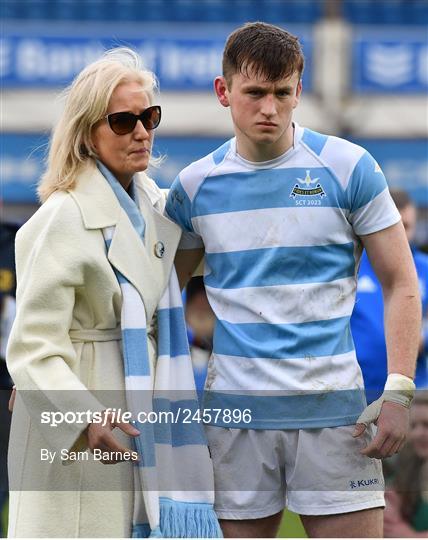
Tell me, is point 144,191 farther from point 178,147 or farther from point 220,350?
point 178,147

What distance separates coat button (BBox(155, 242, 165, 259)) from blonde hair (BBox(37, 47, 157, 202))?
0.31 metres

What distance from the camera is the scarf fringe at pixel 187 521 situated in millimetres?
3420

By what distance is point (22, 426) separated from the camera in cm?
347

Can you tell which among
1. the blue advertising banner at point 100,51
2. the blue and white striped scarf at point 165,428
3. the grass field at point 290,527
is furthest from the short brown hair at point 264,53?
the blue advertising banner at point 100,51

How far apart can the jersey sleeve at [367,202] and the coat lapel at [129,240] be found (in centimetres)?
55

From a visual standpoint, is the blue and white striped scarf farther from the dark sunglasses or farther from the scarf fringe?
the dark sunglasses

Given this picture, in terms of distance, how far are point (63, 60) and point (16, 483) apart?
15.9 m

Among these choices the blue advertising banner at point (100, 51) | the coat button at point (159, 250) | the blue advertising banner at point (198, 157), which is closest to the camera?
the coat button at point (159, 250)

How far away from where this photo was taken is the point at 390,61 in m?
19.1

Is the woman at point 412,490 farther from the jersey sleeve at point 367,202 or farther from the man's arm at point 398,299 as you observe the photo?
the jersey sleeve at point 367,202

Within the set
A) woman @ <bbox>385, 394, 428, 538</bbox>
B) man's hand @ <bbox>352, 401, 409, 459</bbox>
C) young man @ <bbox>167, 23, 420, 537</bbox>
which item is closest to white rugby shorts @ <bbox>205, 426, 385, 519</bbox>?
young man @ <bbox>167, 23, 420, 537</bbox>

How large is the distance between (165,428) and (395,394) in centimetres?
64

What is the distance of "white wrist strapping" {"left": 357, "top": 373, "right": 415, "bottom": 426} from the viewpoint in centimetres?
343

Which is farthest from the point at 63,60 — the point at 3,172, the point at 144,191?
the point at 144,191
